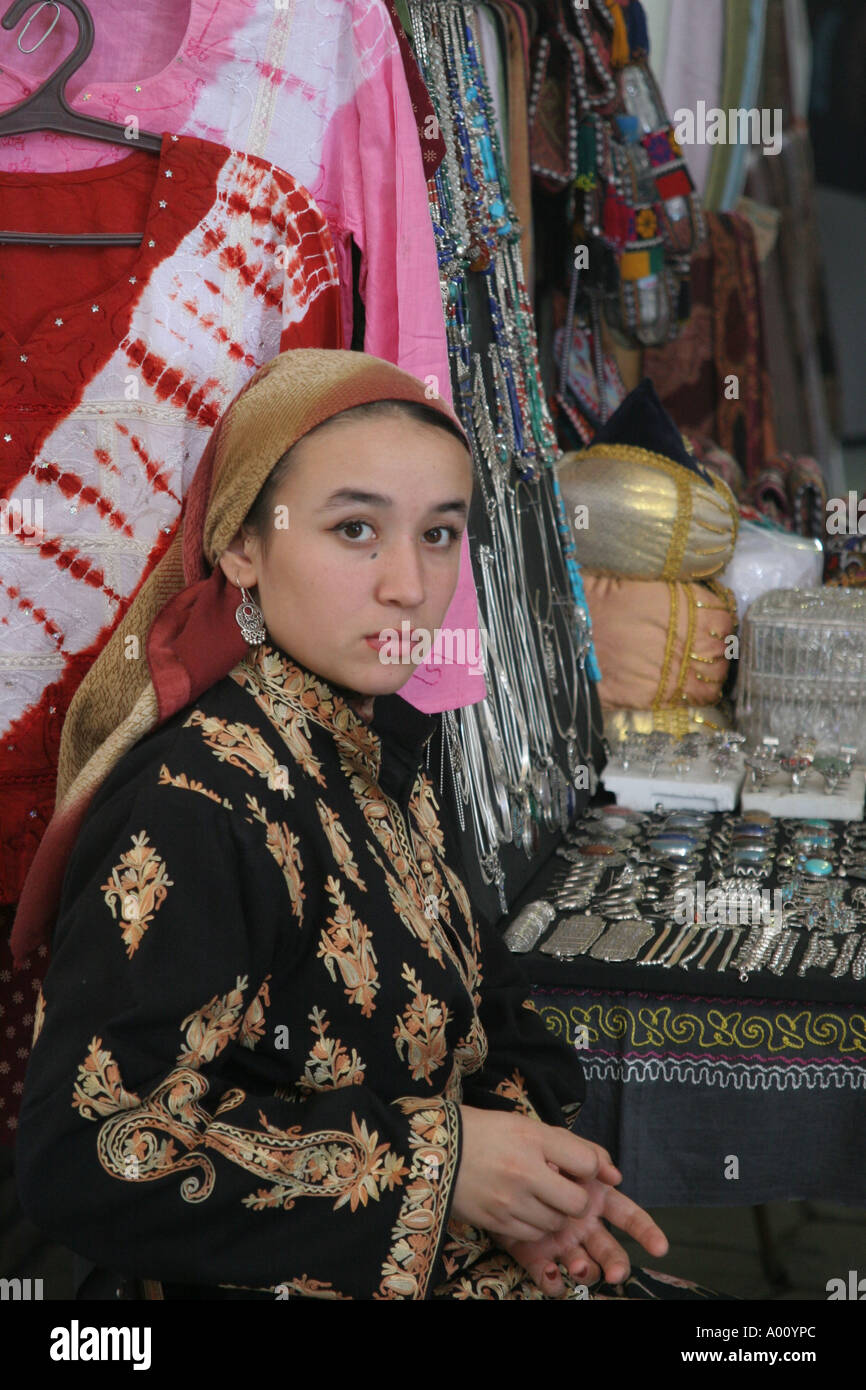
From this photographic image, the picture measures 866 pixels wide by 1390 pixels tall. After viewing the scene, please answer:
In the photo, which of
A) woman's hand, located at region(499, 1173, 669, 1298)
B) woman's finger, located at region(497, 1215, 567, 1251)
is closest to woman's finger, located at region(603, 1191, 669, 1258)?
woman's hand, located at region(499, 1173, 669, 1298)

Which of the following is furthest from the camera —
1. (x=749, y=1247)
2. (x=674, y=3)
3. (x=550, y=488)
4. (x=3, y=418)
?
(x=674, y=3)

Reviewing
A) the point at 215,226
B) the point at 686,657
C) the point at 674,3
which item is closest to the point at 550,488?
the point at 686,657

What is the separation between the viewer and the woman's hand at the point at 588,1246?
3.65ft

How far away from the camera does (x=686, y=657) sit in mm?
2465

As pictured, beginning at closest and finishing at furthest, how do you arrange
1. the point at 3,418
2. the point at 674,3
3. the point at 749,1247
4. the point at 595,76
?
1. the point at 3,418
2. the point at 749,1247
3. the point at 595,76
4. the point at 674,3

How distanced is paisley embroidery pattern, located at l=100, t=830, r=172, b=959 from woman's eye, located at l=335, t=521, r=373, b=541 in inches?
11.7

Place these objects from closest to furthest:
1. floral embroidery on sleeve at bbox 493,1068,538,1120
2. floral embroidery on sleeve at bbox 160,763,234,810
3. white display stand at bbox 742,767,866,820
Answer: floral embroidery on sleeve at bbox 160,763,234,810 → floral embroidery on sleeve at bbox 493,1068,538,1120 → white display stand at bbox 742,767,866,820

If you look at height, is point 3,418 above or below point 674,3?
below

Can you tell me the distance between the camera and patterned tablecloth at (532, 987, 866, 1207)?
153 centimetres

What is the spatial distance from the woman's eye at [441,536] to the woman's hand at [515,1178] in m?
0.47

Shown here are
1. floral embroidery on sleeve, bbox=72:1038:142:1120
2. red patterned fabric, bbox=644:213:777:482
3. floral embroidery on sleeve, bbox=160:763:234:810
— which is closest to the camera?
floral embroidery on sleeve, bbox=72:1038:142:1120

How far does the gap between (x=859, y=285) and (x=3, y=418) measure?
7.01 m

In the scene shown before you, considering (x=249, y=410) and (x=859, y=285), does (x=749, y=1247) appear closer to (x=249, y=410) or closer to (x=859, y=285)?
(x=249, y=410)

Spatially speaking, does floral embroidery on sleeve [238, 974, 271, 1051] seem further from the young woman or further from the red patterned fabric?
the red patterned fabric
